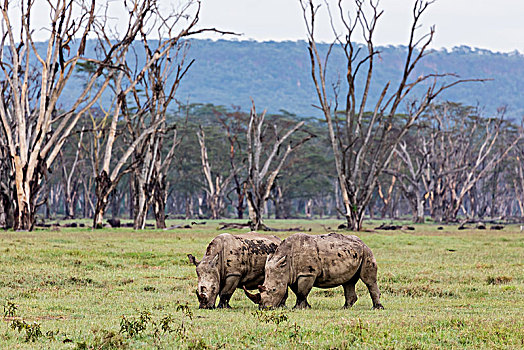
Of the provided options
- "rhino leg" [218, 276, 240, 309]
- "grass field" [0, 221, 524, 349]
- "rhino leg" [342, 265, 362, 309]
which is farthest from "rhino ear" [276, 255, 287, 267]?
"rhino leg" [342, 265, 362, 309]

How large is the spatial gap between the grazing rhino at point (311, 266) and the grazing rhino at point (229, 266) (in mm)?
664

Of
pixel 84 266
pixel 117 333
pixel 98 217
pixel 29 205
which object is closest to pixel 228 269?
pixel 117 333

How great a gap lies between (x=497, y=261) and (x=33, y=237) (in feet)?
50.2

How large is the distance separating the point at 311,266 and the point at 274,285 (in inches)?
28.7

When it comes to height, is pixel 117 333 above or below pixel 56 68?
below

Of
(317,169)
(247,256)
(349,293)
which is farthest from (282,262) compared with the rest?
(317,169)

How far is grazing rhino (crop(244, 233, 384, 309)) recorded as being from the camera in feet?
37.0

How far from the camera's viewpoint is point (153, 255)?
2002 centimetres

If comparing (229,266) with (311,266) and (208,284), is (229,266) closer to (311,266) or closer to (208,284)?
(208,284)

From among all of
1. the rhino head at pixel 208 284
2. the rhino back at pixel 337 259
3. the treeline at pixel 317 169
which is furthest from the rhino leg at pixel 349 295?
the treeline at pixel 317 169

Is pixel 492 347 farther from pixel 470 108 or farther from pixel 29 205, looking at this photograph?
pixel 470 108

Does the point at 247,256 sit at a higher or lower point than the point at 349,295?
higher

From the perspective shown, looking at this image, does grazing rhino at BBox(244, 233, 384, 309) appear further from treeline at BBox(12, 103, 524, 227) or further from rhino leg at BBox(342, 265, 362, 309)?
treeline at BBox(12, 103, 524, 227)

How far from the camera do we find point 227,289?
39.3ft
